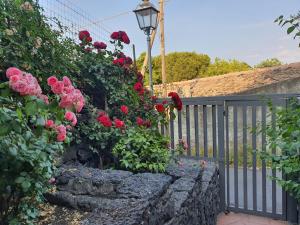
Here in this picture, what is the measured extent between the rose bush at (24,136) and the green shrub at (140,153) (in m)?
1.10

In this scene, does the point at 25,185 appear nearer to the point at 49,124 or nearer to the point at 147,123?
the point at 49,124

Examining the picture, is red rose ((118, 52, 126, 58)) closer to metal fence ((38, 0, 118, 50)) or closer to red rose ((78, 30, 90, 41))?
metal fence ((38, 0, 118, 50))

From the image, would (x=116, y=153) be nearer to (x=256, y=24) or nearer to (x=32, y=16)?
(x=32, y=16)

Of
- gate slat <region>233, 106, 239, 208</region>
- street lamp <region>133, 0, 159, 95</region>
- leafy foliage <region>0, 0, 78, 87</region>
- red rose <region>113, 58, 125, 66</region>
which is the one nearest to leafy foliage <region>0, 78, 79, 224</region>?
leafy foliage <region>0, 0, 78, 87</region>

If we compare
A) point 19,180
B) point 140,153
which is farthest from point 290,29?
point 19,180

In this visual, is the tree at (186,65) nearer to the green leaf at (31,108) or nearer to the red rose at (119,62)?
the red rose at (119,62)

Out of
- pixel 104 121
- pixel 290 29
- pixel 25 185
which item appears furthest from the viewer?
pixel 104 121

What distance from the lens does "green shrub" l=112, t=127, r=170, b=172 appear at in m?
2.44

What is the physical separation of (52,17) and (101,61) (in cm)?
59

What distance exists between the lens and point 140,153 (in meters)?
2.52

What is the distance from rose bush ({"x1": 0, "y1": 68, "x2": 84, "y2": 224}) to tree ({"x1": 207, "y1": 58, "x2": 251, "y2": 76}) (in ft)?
44.6

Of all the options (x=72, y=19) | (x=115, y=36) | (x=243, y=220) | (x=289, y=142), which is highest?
(x=72, y=19)

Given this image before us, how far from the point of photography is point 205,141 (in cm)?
359

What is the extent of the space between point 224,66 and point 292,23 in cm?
1287
